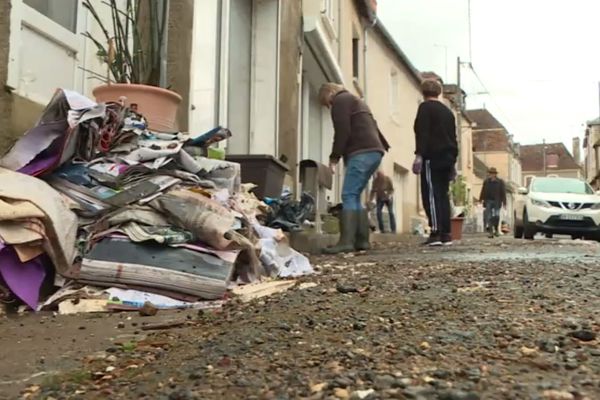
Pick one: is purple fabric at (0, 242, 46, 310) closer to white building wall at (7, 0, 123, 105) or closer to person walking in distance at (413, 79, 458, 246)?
white building wall at (7, 0, 123, 105)

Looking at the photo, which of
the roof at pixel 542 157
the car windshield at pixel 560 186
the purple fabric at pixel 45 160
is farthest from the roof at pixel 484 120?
the purple fabric at pixel 45 160

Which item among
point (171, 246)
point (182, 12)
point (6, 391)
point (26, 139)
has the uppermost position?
point (182, 12)

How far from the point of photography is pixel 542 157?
78750mm

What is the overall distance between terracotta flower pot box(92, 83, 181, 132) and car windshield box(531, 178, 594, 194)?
1173 centimetres

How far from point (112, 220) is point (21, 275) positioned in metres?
0.56

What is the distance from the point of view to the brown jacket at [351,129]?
7.25m

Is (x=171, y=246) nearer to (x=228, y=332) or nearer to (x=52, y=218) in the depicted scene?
(x=52, y=218)

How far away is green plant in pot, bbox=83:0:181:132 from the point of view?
4762 millimetres

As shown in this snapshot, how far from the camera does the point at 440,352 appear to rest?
2.14 m

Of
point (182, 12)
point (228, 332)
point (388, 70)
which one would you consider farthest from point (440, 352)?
point (388, 70)

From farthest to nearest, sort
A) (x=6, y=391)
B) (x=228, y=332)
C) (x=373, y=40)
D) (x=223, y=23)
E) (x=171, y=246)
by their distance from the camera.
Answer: (x=373, y=40) → (x=223, y=23) → (x=171, y=246) → (x=228, y=332) → (x=6, y=391)

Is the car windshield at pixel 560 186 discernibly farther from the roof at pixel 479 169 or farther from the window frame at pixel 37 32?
the roof at pixel 479 169

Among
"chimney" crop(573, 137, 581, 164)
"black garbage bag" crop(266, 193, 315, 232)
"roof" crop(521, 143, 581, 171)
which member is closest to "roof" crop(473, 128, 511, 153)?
"roof" crop(521, 143, 581, 171)

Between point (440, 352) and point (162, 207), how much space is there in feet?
6.72
